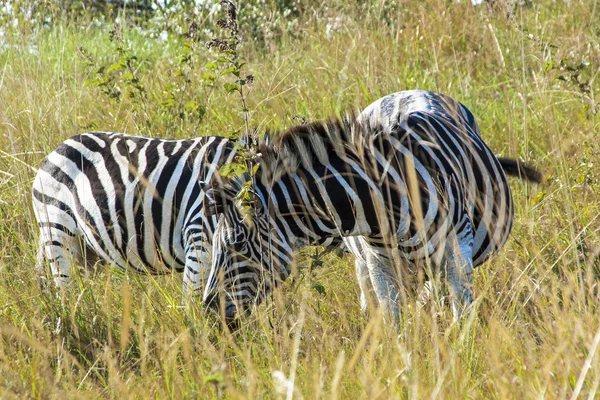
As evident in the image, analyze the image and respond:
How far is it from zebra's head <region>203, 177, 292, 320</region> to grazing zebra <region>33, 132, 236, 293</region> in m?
0.72

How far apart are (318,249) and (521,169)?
1.22 meters

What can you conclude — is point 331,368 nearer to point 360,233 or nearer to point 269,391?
point 269,391

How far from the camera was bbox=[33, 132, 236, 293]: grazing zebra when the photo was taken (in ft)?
12.8

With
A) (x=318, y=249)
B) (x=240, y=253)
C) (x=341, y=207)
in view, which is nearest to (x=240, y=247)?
(x=240, y=253)

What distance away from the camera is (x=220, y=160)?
3928 mm

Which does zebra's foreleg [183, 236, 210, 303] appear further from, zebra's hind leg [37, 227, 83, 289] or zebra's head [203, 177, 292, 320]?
zebra's hind leg [37, 227, 83, 289]

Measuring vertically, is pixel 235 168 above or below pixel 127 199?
above

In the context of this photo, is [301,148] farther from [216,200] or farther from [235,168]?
[216,200]

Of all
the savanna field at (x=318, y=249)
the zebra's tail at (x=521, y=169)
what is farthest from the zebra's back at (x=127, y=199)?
the zebra's tail at (x=521, y=169)

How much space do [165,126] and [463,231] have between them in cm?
294

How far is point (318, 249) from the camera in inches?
179

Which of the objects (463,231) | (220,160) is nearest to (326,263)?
(220,160)

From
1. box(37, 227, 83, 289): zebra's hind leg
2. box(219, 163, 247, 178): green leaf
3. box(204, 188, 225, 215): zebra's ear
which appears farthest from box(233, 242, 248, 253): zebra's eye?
box(37, 227, 83, 289): zebra's hind leg

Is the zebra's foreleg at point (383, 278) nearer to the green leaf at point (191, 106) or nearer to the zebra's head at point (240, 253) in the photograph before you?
the zebra's head at point (240, 253)
